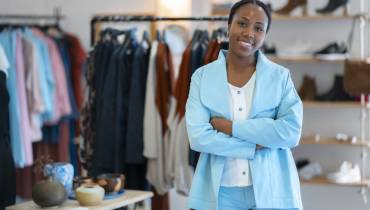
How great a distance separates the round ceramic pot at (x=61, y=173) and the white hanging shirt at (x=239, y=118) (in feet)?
3.18

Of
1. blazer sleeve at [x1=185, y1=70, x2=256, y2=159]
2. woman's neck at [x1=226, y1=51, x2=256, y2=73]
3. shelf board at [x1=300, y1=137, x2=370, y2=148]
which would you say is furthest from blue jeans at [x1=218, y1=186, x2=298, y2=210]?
shelf board at [x1=300, y1=137, x2=370, y2=148]

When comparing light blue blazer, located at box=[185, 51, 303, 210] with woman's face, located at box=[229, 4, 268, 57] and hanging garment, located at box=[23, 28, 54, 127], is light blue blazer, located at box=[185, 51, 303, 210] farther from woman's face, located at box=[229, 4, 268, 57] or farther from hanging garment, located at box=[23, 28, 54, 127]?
hanging garment, located at box=[23, 28, 54, 127]

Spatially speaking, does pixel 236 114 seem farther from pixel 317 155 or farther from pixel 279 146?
pixel 317 155

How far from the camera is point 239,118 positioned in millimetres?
2053

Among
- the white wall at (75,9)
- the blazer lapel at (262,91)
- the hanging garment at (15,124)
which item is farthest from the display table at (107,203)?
the white wall at (75,9)

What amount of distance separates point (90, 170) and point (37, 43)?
1304 mm

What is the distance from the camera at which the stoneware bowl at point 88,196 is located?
2566mm

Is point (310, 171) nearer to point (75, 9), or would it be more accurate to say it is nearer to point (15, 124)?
point (15, 124)

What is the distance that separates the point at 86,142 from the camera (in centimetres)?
358

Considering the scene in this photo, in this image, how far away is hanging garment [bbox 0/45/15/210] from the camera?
2.93 m

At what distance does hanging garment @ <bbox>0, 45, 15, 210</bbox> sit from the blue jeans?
1.37 meters

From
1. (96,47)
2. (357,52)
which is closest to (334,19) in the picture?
(357,52)

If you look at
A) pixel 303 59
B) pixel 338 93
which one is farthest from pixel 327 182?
pixel 303 59

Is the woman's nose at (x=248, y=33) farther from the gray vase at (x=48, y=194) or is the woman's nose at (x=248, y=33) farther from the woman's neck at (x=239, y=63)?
the gray vase at (x=48, y=194)
